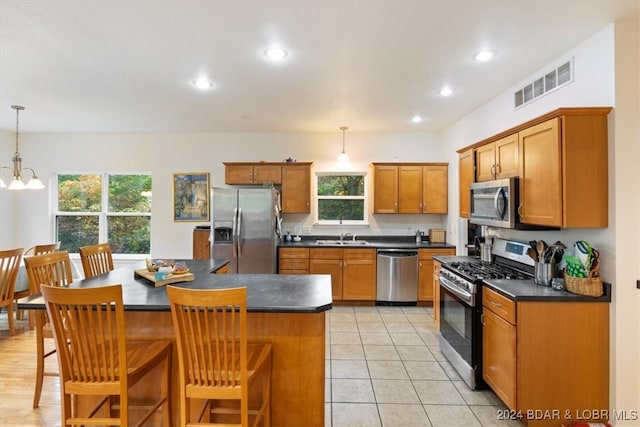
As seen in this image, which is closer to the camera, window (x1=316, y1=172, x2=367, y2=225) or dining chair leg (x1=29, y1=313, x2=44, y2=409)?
dining chair leg (x1=29, y1=313, x2=44, y2=409)

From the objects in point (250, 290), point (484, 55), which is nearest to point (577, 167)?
point (484, 55)

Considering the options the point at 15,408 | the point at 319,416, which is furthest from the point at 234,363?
the point at 15,408

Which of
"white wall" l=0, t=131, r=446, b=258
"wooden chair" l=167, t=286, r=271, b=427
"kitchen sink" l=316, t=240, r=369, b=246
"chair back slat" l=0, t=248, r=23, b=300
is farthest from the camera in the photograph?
"white wall" l=0, t=131, r=446, b=258

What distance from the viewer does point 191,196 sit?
18.0 feet

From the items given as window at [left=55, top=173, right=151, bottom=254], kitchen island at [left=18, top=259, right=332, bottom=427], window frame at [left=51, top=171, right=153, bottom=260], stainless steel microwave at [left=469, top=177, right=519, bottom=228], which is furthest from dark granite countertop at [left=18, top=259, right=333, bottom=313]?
window frame at [left=51, top=171, right=153, bottom=260]

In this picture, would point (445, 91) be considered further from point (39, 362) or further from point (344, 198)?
point (39, 362)

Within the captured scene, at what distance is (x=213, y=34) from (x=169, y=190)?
3.76 m

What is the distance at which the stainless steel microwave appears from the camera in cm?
259

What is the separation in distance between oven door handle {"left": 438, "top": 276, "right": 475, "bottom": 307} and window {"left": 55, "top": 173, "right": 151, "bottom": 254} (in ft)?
15.9

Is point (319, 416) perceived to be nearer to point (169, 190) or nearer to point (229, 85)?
point (229, 85)

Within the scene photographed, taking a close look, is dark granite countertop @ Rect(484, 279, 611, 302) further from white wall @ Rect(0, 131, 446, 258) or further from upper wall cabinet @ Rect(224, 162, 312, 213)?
upper wall cabinet @ Rect(224, 162, 312, 213)

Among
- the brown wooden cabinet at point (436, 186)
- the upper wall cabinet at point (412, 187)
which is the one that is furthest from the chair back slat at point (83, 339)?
the brown wooden cabinet at point (436, 186)

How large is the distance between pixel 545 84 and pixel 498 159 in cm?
74

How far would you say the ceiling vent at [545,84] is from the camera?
2529 mm
